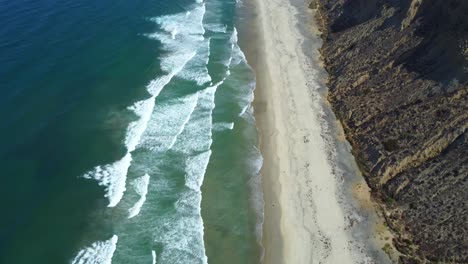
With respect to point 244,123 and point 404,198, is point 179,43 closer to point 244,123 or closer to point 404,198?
point 244,123

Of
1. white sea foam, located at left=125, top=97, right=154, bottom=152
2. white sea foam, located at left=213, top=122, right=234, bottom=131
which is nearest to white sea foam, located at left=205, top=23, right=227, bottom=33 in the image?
white sea foam, located at left=125, top=97, right=154, bottom=152

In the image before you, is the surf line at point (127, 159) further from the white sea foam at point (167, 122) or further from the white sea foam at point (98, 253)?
the white sea foam at point (98, 253)

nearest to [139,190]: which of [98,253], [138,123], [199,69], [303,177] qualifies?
[98,253]

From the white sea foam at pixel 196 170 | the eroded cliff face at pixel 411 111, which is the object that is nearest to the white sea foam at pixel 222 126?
the white sea foam at pixel 196 170

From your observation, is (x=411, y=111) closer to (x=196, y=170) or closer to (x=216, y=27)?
(x=196, y=170)

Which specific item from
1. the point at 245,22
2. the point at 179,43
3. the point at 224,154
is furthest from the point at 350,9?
the point at 224,154
